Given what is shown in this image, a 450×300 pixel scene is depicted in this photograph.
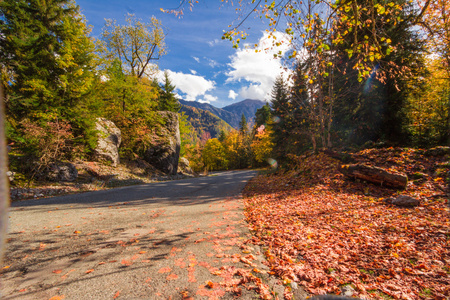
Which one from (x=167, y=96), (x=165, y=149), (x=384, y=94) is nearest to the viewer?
(x=384, y=94)

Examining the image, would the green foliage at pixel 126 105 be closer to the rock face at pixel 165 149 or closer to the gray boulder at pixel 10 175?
the rock face at pixel 165 149

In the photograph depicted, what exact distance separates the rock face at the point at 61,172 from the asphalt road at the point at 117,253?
4.65 meters

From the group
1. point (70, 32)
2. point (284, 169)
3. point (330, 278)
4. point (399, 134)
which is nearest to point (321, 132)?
point (284, 169)

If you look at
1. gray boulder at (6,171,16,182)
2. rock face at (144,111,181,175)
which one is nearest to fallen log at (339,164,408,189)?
gray boulder at (6,171,16,182)

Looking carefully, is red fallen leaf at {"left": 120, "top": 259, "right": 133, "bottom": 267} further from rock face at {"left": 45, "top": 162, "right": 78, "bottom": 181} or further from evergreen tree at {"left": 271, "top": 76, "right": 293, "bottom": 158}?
evergreen tree at {"left": 271, "top": 76, "right": 293, "bottom": 158}

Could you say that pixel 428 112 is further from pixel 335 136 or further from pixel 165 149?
pixel 165 149

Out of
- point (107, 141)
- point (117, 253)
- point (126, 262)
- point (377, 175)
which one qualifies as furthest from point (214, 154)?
point (126, 262)

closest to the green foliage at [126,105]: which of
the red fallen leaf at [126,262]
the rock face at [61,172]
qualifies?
the rock face at [61,172]

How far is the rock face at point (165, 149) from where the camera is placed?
17312 mm

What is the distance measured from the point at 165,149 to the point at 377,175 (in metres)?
16.3

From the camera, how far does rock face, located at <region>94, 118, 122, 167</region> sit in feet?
40.5

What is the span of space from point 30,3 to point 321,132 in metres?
17.9

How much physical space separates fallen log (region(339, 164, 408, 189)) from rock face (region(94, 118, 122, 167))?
1417 centimetres

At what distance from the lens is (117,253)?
2818mm
